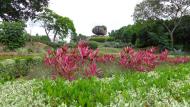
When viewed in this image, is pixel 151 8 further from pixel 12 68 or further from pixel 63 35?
pixel 12 68

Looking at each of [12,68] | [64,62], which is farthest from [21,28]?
[64,62]

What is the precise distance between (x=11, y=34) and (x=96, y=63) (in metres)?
17.5

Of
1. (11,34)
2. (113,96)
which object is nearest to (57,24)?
(11,34)

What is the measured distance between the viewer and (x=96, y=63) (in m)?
15.0

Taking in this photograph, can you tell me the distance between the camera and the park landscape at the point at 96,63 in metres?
4.79

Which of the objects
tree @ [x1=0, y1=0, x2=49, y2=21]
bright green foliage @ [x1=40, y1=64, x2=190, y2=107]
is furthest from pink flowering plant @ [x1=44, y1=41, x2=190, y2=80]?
tree @ [x1=0, y1=0, x2=49, y2=21]

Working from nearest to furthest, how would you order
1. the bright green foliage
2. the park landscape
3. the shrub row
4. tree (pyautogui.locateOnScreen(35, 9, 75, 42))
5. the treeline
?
the bright green foliage < the park landscape < the shrub row < the treeline < tree (pyautogui.locateOnScreen(35, 9, 75, 42))

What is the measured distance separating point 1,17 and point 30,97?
43.9 metres

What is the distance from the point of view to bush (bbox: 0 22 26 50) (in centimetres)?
3119

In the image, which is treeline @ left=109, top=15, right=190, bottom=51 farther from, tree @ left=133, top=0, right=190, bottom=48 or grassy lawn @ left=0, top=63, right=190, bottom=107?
grassy lawn @ left=0, top=63, right=190, bottom=107

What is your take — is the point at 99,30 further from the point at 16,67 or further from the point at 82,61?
the point at 82,61

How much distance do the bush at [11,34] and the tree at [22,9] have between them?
1577 centimetres

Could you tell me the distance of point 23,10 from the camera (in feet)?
161

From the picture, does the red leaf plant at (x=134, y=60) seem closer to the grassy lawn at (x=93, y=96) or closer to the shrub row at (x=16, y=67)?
A: the grassy lawn at (x=93, y=96)
